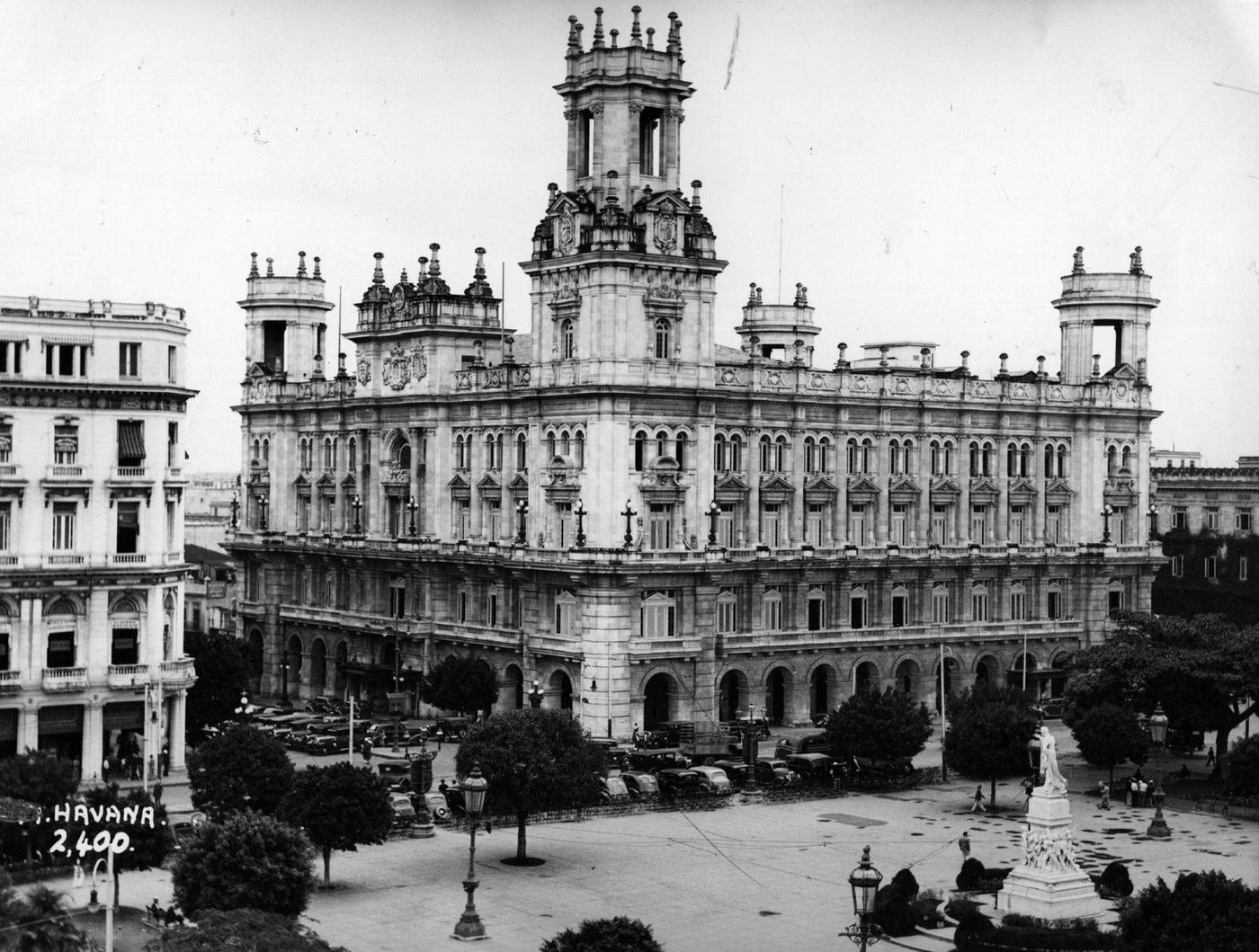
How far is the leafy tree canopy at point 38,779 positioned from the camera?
62.7 m

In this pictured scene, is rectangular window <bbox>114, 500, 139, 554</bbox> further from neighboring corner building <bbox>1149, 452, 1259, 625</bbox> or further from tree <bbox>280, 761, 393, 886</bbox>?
neighboring corner building <bbox>1149, 452, 1259, 625</bbox>

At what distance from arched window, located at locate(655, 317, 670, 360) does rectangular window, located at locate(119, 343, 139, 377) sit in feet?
85.6

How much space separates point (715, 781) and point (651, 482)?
19.3m

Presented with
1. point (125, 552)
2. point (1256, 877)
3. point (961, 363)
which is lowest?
point (1256, 877)

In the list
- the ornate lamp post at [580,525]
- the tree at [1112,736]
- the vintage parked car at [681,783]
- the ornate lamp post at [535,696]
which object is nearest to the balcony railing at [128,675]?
the ornate lamp post at [535,696]

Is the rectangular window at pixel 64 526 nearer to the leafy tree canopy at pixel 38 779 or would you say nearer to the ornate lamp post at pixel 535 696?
the leafy tree canopy at pixel 38 779

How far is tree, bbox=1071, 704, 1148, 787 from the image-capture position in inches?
3263

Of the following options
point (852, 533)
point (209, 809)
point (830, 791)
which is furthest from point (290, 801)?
point (852, 533)

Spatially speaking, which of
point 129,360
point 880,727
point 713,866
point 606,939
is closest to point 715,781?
point 880,727

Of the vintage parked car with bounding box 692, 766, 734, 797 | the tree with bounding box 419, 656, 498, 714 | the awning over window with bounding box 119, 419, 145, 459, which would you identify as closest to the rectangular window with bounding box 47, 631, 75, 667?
the awning over window with bounding box 119, 419, 145, 459

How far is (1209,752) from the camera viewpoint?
90.6 metres

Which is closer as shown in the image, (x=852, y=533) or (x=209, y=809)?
(x=209, y=809)

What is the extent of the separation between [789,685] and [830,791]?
67.1ft

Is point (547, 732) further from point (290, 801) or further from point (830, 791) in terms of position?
Answer: point (830, 791)
